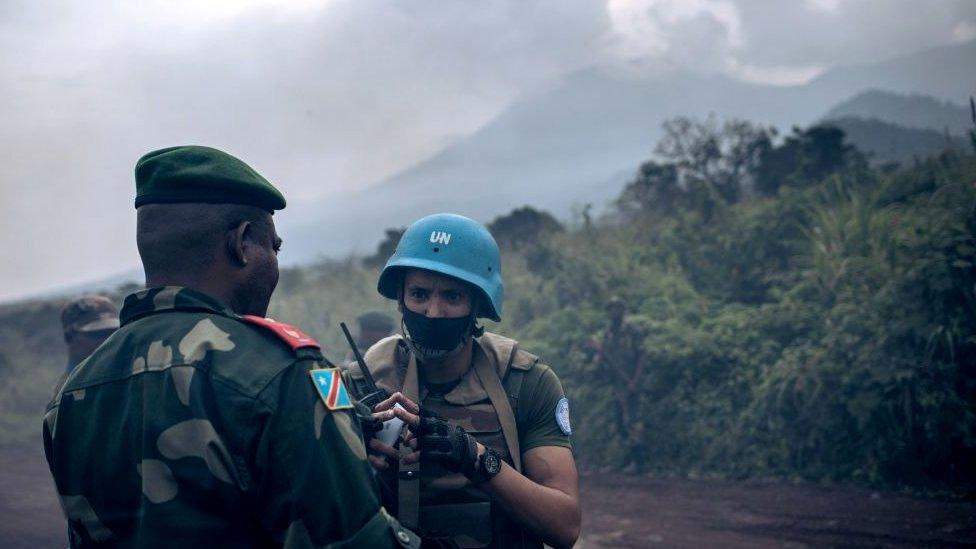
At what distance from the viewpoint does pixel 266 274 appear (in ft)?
6.04

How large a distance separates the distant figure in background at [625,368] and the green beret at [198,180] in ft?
25.2

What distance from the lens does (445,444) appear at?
7.46 ft

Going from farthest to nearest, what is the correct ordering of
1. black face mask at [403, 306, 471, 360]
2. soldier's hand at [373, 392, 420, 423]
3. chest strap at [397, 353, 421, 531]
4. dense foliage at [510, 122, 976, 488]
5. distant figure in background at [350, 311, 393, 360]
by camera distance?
distant figure in background at [350, 311, 393, 360]
dense foliage at [510, 122, 976, 488]
black face mask at [403, 306, 471, 360]
chest strap at [397, 353, 421, 531]
soldier's hand at [373, 392, 420, 423]

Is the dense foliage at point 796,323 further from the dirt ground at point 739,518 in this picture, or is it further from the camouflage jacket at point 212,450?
the camouflage jacket at point 212,450

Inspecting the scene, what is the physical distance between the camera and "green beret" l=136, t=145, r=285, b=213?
1.77 meters

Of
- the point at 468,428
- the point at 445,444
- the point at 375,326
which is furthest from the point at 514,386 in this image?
the point at 375,326

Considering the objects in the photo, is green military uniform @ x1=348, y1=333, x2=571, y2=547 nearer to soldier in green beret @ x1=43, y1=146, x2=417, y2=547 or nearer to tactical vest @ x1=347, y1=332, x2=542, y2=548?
tactical vest @ x1=347, y1=332, x2=542, y2=548

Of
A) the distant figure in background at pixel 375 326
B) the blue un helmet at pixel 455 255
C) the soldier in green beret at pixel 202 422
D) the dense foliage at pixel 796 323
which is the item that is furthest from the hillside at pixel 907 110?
the soldier in green beret at pixel 202 422

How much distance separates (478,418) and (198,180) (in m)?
1.33

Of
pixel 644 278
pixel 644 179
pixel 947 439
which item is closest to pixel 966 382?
pixel 947 439

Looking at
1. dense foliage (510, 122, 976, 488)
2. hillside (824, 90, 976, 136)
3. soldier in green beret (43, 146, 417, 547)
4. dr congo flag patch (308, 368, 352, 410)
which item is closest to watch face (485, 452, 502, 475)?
soldier in green beret (43, 146, 417, 547)

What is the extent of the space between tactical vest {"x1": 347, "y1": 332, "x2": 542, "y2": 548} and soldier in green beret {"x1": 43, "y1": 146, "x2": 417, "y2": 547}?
2.77 feet

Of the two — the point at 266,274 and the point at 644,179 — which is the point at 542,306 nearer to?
the point at 644,179

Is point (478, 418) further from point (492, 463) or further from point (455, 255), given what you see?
point (455, 255)
